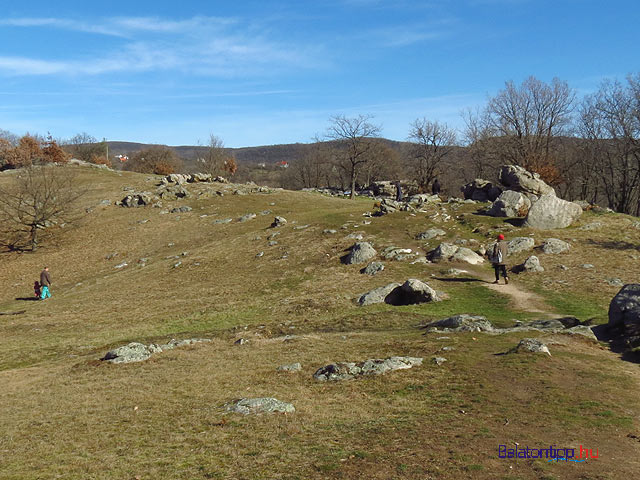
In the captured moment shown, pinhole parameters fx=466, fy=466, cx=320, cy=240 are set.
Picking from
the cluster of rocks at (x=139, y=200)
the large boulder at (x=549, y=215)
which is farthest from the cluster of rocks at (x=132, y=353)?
the cluster of rocks at (x=139, y=200)

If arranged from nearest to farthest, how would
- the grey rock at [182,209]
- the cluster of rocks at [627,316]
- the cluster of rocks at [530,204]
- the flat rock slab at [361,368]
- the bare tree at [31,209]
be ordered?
the flat rock slab at [361,368], the cluster of rocks at [627,316], the cluster of rocks at [530,204], the bare tree at [31,209], the grey rock at [182,209]

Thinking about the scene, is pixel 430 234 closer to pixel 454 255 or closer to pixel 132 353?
pixel 454 255

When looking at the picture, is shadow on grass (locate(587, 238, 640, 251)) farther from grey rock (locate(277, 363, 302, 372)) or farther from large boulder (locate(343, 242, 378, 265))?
grey rock (locate(277, 363, 302, 372))

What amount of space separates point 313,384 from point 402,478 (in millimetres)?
6860

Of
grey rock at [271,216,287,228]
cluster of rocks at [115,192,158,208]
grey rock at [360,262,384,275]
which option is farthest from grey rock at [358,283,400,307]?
cluster of rocks at [115,192,158,208]

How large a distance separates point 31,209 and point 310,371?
5478cm

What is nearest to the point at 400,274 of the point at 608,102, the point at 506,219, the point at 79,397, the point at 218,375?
the point at 506,219

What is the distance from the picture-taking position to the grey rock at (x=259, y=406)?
12.8 m

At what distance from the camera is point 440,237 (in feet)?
119

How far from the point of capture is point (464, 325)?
1961cm

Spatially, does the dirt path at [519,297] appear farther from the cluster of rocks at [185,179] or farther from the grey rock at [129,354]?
the cluster of rocks at [185,179]

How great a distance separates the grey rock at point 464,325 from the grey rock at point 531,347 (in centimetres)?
321

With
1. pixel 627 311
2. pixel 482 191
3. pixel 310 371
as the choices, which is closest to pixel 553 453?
pixel 310 371

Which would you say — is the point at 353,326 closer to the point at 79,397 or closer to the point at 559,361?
the point at 559,361
